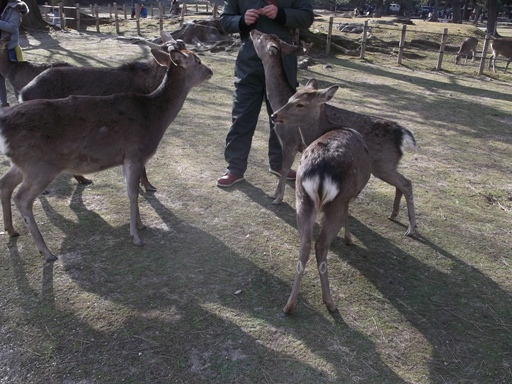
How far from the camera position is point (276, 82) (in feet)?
13.7

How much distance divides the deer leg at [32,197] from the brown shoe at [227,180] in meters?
1.58

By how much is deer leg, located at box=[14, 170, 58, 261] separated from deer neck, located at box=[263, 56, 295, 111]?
196cm

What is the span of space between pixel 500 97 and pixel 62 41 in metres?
11.4

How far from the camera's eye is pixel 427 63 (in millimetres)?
13789

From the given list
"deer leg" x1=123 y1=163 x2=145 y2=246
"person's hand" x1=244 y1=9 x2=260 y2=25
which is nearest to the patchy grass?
"deer leg" x1=123 y1=163 x2=145 y2=246

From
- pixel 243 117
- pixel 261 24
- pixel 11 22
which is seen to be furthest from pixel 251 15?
pixel 11 22

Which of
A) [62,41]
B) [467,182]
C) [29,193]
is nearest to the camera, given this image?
[29,193]

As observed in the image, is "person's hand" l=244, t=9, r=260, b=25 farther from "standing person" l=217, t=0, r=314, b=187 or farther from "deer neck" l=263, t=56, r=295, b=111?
"deer neck" l=263, t=56, r=295, b=111

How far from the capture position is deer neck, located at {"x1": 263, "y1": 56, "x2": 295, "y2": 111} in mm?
4125

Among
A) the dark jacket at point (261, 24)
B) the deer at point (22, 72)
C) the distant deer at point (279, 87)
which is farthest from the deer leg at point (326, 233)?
the deer at point (22, 72)

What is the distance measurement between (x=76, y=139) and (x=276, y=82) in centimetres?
181

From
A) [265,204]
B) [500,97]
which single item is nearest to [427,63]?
[500,97]

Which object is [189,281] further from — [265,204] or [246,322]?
[265,204]

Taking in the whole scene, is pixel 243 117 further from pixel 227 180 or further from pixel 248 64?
pixel 227 180
